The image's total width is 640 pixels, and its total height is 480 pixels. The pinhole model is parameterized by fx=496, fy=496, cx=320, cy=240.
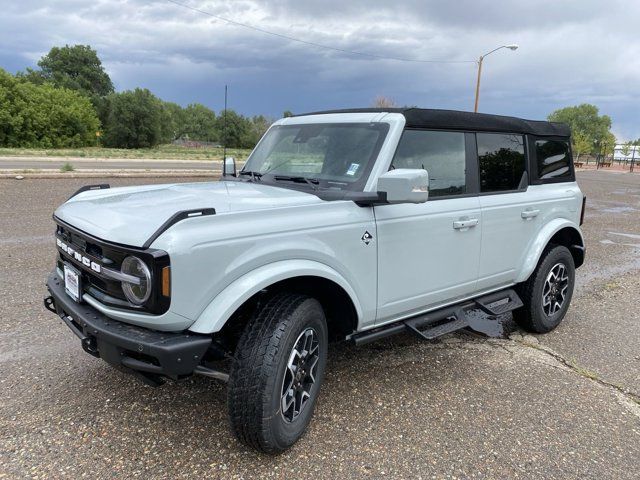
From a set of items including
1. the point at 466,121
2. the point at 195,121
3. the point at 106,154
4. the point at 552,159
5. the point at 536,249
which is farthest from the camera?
the point at 195,121

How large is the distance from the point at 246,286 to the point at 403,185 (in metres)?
1.05

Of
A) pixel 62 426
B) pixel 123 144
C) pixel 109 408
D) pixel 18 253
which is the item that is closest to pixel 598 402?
pixel 109 408

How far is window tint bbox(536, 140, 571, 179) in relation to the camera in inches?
182

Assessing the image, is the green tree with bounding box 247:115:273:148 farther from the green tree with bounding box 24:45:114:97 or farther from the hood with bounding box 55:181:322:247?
the green tree with bounding box 24:45:114:97

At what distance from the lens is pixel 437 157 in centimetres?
365

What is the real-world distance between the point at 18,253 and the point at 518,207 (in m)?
6.48

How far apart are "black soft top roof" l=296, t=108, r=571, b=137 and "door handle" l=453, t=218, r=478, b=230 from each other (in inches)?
28.1

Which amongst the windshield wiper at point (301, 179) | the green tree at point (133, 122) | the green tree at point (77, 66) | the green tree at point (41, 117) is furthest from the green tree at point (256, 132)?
the green tree at point (77, 66)

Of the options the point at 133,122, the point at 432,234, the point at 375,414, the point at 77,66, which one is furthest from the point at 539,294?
the point at 77,66

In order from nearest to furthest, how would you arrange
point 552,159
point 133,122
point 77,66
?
point 552,159
point 133,122
point 77,66

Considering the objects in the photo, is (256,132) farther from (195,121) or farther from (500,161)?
(195,121)

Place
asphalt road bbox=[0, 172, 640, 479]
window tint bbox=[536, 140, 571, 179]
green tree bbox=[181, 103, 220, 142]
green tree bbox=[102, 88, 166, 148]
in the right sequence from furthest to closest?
green tree bbox=[181, 103, 220, 142] → green tree bbox=[102, 88, 166, 148] → window tint bbox=[536, 140, 571, 179] → asphalt road bbox=[0, 172, 640, 479]

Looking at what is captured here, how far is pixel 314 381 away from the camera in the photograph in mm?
2924

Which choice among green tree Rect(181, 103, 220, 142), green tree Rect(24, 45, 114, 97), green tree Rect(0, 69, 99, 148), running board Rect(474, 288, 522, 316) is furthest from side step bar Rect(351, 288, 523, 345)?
green tree Rect(24, 45, 114, 97)
